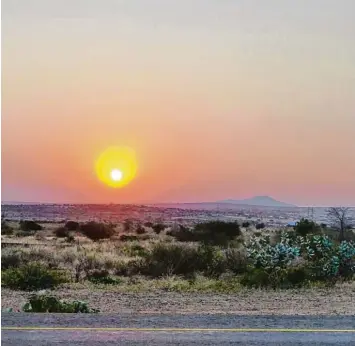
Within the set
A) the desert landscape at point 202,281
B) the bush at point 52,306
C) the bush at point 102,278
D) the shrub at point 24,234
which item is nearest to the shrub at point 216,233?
the shrub at point 24,234

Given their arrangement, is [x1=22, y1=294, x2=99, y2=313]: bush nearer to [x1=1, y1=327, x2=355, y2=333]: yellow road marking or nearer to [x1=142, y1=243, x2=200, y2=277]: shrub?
[x1=1, y1=327, x2=355, y2=333]: yellow road marking

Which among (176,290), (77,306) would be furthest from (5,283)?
(77,306)

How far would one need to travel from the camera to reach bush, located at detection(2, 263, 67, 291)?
41.2 feet

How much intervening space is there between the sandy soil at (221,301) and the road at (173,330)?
1.83m

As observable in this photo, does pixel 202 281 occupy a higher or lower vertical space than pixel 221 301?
lower

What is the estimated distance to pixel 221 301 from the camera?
35.1ft

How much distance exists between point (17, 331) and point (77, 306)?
2.45 m

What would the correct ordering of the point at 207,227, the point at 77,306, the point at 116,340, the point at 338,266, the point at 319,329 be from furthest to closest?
the point at 207,227 → the point at 338,266 → the point at 77,306 → the point at 319,329 → the point at 116,340

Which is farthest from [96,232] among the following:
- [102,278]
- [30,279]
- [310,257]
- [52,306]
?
[52,306]

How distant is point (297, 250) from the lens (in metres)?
14.4

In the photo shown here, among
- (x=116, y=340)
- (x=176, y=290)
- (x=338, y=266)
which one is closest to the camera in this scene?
(x=116, y=340)

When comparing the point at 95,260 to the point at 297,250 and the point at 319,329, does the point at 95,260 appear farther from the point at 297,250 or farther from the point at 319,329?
the point at 319,329

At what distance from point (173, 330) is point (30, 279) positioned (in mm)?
6639

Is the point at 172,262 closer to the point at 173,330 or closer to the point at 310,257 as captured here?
the point at 310,257
